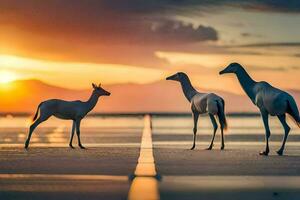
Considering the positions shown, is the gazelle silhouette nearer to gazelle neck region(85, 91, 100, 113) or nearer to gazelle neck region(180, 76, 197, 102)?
gazelle neck region(180, 76, 197, 102)

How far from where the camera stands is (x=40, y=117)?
80.7 ft

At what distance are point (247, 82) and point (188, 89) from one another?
9.65 ft

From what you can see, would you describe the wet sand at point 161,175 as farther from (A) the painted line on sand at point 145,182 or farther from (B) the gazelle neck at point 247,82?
(B) the gazelle neck at point 247,82

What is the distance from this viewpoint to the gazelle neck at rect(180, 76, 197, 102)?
2483 centimetres

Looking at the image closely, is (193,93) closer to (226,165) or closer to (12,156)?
(12,156)

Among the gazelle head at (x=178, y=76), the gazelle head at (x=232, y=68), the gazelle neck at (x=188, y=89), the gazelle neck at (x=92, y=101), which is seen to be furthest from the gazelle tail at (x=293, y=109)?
the gazelle neck at (x=92, y=101)

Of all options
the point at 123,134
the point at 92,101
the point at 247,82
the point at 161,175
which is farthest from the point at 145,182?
the point at 123,134

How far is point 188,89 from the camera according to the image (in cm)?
2492

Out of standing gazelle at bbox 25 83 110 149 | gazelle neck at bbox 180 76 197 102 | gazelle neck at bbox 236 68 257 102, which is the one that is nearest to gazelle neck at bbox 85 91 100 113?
standing gazelle at bbox 25 83 110 149

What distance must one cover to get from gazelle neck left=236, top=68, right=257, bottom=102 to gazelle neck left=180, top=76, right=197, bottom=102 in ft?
7.63

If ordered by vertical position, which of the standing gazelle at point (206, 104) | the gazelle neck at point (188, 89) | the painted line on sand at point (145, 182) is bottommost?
the painted line on sand at point (145, 182)

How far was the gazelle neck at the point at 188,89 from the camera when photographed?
24828mm

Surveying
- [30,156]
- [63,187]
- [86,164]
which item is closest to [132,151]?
[30,156]

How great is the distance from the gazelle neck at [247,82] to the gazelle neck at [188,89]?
2.32 meters
